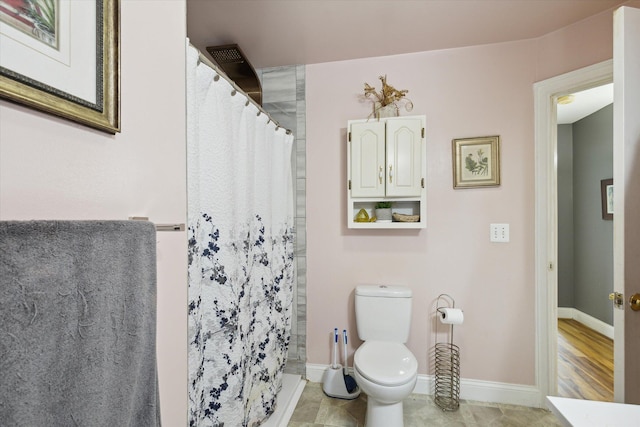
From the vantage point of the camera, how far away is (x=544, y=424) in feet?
5.64

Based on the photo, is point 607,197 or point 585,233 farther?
point 585,233

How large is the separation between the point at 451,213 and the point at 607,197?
2398 millimetres

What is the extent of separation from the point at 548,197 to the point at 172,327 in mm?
2169

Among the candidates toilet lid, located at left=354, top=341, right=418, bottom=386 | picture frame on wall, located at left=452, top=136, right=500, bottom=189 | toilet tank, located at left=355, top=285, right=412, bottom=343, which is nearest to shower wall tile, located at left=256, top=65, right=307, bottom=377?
toilet tank, located at left=355, top=285, right=412, bottom=343

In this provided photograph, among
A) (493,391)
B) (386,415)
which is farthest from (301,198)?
(493,391)

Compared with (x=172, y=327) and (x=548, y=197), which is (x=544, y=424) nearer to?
(x=548, y=197)

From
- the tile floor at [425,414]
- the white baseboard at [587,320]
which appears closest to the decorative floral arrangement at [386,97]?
the tile floor at [425,414]

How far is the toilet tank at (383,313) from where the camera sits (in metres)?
1.91

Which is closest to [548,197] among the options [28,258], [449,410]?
[449,410]

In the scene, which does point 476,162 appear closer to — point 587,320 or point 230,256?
point 230,256

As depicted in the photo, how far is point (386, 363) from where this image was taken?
62.8 inches

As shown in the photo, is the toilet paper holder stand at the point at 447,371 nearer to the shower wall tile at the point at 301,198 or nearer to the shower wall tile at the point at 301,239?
the shower wall tile at the point at 301,239

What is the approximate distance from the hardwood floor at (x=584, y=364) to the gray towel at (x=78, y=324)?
2668mm

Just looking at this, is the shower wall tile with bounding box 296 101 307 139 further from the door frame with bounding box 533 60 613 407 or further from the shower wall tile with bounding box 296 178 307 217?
the door frame with bounding box 533 60 613 407
